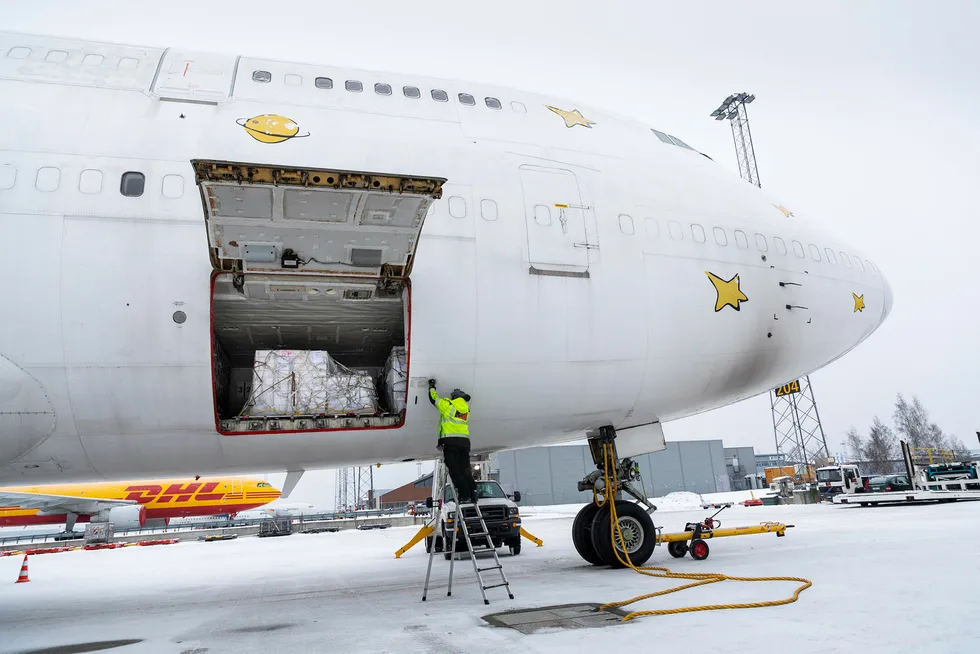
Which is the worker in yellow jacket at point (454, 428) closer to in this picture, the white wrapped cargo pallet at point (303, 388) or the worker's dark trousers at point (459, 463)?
the worker's dark trousers at point (459, 463)

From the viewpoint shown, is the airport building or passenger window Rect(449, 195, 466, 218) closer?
passenger window Rect(449, 195, 466, 218)

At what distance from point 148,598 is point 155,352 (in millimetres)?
4936

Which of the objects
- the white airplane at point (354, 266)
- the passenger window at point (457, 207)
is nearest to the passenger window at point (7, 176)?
the white airplane at point (354, 266)

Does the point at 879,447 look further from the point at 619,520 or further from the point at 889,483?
the point at 619,520

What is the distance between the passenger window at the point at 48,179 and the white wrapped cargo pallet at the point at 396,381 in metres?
3.68

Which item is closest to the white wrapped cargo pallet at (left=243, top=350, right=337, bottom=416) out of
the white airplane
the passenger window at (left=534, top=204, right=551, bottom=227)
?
the white airplane

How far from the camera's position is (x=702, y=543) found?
8750 millimetres

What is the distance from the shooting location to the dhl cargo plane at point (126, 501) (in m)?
30.6

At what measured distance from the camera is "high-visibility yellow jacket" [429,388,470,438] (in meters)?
6.64

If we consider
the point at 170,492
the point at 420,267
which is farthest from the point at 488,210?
the point at 170,492

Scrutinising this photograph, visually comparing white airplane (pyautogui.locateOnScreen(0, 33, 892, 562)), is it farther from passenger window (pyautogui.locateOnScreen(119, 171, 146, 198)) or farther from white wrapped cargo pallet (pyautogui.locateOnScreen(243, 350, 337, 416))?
white wrapped cargo pallet (pyautogui.locateOnScreen(243, 350, 337, 416))

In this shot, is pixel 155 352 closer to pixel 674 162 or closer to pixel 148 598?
pixel 148 598

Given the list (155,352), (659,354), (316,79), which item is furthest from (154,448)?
(659,354)

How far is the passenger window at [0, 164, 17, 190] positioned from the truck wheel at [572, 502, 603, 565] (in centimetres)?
741
